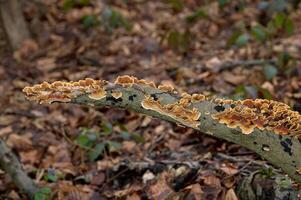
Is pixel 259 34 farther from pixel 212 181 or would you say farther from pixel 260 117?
pixel 260 117

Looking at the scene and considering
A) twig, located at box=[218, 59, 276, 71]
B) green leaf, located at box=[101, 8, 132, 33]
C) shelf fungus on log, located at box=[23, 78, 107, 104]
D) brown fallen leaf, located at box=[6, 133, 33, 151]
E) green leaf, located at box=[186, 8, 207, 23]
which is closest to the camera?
shelf fungus on log, located at box=[23, 78, 107, 104]

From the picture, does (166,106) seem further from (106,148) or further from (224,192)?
(106,148)

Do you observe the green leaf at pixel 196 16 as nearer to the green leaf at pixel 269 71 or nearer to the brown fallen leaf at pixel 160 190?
the green leaf at pixel 269 71

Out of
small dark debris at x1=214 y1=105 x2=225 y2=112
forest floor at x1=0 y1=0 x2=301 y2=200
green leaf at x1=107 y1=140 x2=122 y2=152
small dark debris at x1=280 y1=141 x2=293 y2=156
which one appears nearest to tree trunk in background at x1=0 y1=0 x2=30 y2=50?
forest floor at x1=0 y1=0 x2=301 y2=200

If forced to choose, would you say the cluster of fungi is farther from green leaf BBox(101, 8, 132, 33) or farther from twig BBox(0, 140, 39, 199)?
green leaf BBox(101, 8, 132, 33)

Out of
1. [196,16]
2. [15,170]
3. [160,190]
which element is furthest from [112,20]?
[160,190]

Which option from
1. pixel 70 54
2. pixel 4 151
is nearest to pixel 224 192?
pixel 4 151

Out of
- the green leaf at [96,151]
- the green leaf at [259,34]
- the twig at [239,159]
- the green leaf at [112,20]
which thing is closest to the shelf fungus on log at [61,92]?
the twig at [239,159]
